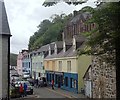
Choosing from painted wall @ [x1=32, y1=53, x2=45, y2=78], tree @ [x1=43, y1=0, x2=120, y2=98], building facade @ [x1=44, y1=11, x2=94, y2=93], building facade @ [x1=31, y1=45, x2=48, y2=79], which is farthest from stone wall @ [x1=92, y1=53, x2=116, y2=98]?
painted wall @ [x1=32, y1=53, x2=45, y2=78]

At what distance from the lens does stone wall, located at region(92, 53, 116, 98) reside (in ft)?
72.1

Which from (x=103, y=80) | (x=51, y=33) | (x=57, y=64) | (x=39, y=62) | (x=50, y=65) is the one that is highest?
(x=51, y=33)

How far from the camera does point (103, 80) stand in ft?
78.9

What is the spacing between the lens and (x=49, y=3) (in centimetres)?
1013

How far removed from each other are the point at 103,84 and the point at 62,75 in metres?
22.7

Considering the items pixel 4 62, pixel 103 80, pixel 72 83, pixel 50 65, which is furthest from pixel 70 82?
pixel 4 62

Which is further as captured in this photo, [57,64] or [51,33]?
[51,33]

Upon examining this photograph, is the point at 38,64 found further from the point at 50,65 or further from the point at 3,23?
the point at 3,23

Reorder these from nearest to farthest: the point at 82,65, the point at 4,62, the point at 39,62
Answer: the point at 4,62 → the point at 82,65 → the point at 39,62

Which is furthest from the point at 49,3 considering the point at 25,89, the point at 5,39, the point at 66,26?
the point at 66,26

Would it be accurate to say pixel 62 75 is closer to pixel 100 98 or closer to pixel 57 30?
pixel 100 98

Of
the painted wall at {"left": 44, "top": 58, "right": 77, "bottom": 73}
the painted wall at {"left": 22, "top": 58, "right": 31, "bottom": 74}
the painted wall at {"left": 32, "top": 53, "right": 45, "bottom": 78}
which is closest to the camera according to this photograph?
the painted wall at {"left": 44, "top": 58, "right": 77, "bottom": 73}

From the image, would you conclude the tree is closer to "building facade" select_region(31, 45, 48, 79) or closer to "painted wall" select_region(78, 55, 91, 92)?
"painted wall" select_region(78, 55, 91, 92)

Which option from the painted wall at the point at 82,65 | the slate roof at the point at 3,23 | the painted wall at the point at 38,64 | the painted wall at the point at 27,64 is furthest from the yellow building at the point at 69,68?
the painted wall at the point at 27,64
